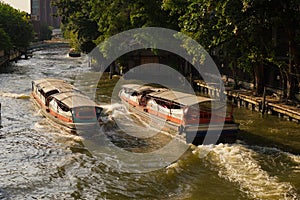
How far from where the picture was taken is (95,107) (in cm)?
2428

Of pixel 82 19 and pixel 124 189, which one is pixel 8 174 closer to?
pixel 124 189

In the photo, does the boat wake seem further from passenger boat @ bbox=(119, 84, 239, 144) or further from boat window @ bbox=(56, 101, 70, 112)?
passenger boat @ bbox=(119, 84, 239, 144)

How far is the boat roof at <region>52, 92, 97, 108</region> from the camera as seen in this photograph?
24222 mm

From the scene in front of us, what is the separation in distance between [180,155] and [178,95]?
5032 millimetres

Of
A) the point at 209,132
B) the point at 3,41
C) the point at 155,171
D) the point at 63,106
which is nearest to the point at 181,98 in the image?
the point at 209,132

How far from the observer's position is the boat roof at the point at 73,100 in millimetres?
24222

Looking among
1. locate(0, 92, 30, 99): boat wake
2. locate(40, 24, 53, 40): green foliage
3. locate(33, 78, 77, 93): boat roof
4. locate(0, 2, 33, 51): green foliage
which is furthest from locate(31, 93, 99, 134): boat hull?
locate(40, 24, 53, 40): green foliage

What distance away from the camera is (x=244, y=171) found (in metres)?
17.9

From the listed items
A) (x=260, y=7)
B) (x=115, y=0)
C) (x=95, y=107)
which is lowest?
(x=95, y=107)

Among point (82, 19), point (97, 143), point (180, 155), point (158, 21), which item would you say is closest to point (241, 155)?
point (180, 155)

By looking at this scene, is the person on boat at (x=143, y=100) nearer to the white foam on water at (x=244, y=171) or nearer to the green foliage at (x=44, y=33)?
the white foam on water at (x=244, y=171)

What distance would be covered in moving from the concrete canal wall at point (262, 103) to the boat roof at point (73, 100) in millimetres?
12142

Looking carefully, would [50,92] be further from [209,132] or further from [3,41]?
[3,41]

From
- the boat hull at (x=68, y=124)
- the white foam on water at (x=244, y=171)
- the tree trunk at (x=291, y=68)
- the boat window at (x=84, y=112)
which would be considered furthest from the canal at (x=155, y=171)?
the tree trunk at (x=291, y=68)
